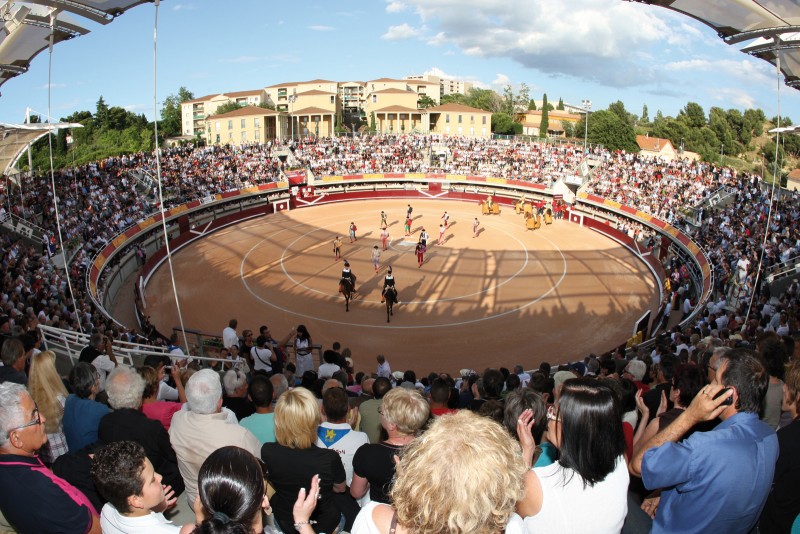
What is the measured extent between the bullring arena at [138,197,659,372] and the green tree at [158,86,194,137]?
68473 mm

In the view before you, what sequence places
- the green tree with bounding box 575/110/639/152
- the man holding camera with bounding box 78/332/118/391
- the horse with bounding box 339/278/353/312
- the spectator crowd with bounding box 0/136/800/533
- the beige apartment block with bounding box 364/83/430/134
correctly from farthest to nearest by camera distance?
1. the green tree with bounding box 575/110/639/152
2. the beige apartment block with bounding box 364/83/430/134
3. the horse with bounding box 339/278/353/312
4. the man holding camera with bounding box 78/332/118/391
5. the spectator crowd with bounding box 0/136/800/533

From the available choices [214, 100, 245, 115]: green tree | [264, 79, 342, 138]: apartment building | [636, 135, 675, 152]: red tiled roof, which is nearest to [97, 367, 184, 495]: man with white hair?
[264, 79, 342, 138]: apartment building

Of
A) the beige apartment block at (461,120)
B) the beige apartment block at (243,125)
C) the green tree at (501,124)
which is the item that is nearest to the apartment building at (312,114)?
the beige apartment block at (243,125)

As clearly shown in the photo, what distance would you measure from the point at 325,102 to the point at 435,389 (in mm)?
81706

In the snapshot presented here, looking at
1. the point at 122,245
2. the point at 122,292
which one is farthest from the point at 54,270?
the point at 122,245

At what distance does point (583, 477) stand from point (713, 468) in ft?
2.77

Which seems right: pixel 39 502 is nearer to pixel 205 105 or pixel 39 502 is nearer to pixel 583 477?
pixel 583 477

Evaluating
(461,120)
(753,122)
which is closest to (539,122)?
(753,122)

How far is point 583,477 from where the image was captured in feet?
10.9

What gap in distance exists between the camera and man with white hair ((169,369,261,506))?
480 cm

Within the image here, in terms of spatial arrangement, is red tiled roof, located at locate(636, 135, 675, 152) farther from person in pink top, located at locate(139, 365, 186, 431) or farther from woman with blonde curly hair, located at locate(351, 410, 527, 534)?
woman with blonde curly hair, located at locate(351, 410, 527, 534)

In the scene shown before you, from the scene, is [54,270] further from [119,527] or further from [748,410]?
[748,410]

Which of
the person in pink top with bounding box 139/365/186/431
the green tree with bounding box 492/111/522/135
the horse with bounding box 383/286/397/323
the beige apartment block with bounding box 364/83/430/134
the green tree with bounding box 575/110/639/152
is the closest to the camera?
the person in pink top with bounding box 139/365/186/431

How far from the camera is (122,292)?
92.0 feet
